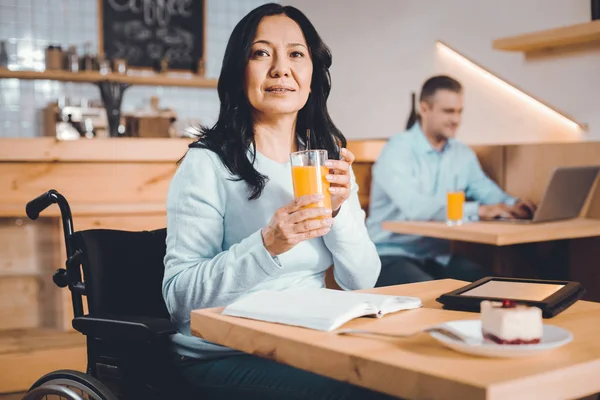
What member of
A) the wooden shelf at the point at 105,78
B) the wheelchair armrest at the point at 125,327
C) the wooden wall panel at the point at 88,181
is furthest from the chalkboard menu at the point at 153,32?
the wheelchair armrest at the point at 125,327

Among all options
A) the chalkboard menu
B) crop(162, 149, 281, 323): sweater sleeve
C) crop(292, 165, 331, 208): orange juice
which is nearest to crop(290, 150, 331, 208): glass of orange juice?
crop(292, 165, 331, 208): orange juice

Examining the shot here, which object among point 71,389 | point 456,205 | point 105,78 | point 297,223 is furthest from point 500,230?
point 105,78

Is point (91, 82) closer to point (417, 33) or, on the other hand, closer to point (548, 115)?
point (417, 33)

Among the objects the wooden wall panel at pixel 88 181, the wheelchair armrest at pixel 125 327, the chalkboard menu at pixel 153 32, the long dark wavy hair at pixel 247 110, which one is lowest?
the wheelchair armrest at pixel 125 327

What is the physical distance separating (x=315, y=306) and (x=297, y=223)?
20 centimetres

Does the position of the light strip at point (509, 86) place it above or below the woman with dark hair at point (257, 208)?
above

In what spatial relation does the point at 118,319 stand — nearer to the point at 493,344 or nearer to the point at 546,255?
the point at 493,344

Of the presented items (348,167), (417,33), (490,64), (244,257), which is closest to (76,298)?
(244,257)

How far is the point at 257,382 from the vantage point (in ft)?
4.52

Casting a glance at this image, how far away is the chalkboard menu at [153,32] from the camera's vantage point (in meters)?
6.46

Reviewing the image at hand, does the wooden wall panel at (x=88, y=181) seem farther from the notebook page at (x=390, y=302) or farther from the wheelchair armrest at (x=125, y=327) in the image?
the notebook page at (x=390, y=302)

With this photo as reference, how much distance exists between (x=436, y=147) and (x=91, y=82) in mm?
3616

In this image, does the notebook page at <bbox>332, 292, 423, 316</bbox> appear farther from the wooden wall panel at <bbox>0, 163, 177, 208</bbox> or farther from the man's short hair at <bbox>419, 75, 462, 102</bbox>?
the man's short hair at <bbox>419, 75, 462, 102</bbox>

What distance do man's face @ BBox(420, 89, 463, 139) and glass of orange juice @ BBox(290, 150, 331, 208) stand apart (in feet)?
7.38
